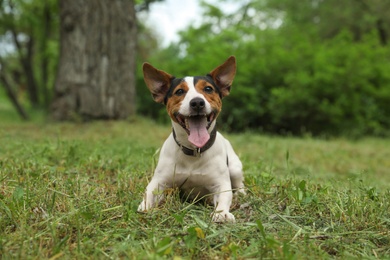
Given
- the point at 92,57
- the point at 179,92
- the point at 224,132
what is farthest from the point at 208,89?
the point at 224,132

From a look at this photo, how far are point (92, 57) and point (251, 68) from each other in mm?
5508

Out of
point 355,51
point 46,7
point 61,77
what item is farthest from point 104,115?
point 46,7

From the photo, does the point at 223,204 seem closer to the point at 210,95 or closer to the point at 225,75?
the point at 210,95

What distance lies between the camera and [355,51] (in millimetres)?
12109

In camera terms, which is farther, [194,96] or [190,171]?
[190,171]

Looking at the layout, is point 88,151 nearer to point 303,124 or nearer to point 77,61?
point 77,61

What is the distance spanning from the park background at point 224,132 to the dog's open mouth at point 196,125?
1.66ft

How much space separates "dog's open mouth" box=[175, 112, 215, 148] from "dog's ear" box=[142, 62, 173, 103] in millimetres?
440

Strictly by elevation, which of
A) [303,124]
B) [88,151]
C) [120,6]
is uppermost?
[120,6]

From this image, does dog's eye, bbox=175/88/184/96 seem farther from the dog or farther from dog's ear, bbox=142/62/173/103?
dog's ear, bbox=142/62/173/103

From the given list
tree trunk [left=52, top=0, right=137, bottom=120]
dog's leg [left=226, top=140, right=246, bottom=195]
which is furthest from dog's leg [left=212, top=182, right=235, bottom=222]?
tree trunk [left=52, top=0, right=137, bottom=120]

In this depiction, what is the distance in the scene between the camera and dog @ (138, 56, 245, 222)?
10.8ft

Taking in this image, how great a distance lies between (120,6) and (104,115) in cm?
217

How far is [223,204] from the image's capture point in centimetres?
328
